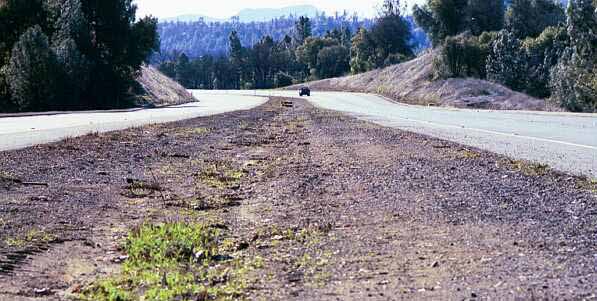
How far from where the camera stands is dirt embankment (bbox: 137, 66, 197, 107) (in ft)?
233

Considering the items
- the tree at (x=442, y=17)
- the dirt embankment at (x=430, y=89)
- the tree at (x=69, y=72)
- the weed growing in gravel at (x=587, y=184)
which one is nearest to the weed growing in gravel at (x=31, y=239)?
the weed growing in gravel at (x=587, y=184)

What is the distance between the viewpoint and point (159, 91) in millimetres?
77812

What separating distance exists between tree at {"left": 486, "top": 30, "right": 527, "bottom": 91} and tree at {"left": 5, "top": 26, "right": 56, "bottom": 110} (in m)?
40.8

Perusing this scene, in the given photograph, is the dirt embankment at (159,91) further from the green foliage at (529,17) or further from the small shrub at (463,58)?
the green foliage at (529,17)

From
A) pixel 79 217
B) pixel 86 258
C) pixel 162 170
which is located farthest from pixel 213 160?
pixel 86 258

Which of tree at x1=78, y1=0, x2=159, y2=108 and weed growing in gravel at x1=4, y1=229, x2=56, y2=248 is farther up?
tree at x1=78, y1=0, x2=159, y2=108

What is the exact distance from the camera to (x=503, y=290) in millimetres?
5500

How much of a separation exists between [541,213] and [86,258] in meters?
4.96

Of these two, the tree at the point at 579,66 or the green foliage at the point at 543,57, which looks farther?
the green foliage at the point at 543,57

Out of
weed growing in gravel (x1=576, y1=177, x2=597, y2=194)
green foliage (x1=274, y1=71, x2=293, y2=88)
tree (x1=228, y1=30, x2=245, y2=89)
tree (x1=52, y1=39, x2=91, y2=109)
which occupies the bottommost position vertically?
green foliage (x1=274, y1=71, x2=293, y2=88)

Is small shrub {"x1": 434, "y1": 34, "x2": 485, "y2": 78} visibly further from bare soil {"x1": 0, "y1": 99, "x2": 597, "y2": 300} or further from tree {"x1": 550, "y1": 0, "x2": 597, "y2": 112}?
bare soil {"x1": 0, "y1": 99, "x2": 597, "y2": 300}

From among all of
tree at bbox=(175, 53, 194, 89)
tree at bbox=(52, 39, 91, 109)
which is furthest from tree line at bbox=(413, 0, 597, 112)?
tree at bbox=(175, 53, 194, 89)

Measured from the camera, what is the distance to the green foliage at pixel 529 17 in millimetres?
88750

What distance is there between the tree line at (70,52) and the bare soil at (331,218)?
36216 millimetres
